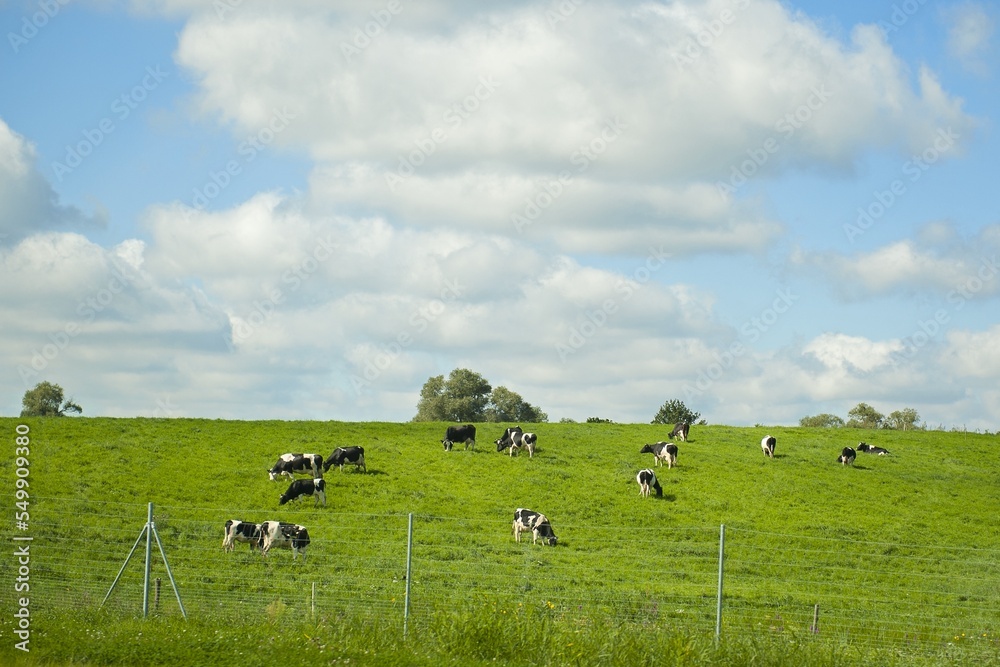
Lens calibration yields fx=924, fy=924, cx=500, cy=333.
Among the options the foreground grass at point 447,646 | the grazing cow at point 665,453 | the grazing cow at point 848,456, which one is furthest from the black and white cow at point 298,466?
the grazing cow at point 848,456

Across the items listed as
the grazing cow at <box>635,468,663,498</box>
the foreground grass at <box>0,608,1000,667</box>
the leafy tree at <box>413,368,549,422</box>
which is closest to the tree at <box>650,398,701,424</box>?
the leafy tree at <box>413,368,549,422</box>

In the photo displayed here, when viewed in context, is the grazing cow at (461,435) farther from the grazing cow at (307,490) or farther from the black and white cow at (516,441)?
the grazing cow at (307,490)

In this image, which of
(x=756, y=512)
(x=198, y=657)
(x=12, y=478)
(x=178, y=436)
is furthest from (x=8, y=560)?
(x=756, y=512)

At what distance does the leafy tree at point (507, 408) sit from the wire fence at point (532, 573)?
229 feet

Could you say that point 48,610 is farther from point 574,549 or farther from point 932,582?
point 932,582

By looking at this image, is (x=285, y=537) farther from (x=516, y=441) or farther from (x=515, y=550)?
(x=516, y=441)

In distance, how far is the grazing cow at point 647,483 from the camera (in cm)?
3619

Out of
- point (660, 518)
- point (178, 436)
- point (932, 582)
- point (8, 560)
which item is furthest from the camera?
point (178, 436)

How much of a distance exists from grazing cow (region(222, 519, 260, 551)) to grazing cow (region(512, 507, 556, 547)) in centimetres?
804

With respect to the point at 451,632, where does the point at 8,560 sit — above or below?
below

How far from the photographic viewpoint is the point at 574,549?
2891cm

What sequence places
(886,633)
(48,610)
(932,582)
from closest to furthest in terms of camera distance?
(48,610), (886,633), (932,582)

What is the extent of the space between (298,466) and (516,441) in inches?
426

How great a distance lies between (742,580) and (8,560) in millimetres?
19594
